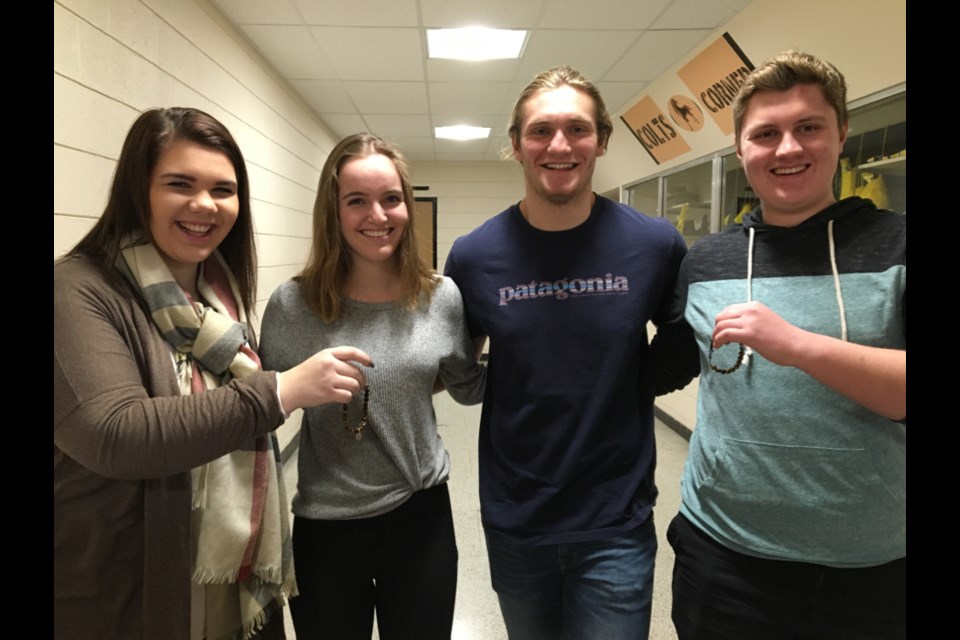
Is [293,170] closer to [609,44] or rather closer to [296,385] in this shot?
[609,44]

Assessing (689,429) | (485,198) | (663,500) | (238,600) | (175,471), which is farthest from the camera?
(485,198)

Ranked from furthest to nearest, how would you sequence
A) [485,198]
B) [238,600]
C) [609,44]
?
[485,198] → [609,44] → [238,600]

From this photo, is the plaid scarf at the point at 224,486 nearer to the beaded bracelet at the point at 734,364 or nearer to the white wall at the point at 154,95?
the white wall at the point at 154,95

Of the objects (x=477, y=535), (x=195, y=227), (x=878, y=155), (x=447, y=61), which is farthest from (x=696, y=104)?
(x=195, y=227)

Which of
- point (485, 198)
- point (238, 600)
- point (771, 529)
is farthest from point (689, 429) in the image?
point (485, 198)

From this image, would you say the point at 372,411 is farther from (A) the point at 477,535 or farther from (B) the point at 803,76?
(A) the point at 477,535

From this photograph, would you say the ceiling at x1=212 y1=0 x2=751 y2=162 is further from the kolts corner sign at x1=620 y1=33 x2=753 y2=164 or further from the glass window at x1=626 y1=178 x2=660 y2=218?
the glass window at x1=626 y1=178 x2=660 y2=218

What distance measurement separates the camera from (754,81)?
1.04m

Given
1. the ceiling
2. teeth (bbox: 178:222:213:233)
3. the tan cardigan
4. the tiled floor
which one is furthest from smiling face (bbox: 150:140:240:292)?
the ceiling

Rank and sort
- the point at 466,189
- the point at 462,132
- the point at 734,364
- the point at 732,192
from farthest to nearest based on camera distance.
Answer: the point at 466,189 < the point at 462,132 < the point at 732,192 < the point at 734,364

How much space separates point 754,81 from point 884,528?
879 mm

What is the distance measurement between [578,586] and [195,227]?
1.16m

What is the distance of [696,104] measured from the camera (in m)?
3.68

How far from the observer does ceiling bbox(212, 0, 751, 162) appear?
2.90 metres
